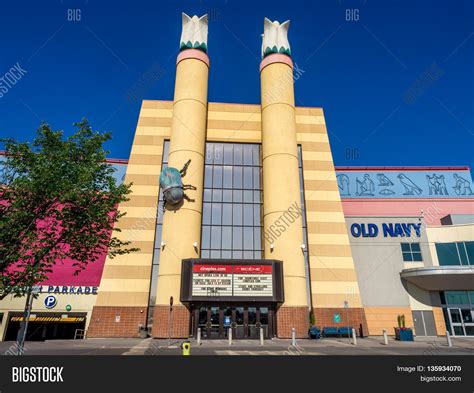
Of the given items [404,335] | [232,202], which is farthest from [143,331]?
[404,335]

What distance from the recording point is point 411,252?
30.4m

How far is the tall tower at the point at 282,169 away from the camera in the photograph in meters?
25.9

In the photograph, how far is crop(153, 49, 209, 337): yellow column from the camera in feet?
81.7

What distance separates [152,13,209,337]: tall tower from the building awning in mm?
19937

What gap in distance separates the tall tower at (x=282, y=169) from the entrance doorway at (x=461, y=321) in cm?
1407

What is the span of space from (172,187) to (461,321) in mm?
29021

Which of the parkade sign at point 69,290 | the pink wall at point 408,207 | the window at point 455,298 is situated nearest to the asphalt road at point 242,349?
the parkade sign at point 69,290

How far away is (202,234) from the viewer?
96.3 ft

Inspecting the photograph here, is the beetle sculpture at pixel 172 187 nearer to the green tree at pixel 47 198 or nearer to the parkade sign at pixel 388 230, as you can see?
the green tree at pixel 47 198

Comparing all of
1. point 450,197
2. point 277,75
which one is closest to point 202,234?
point 277,75

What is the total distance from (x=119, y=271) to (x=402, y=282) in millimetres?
26107

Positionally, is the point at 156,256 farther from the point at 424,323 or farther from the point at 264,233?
the point at 424,323
